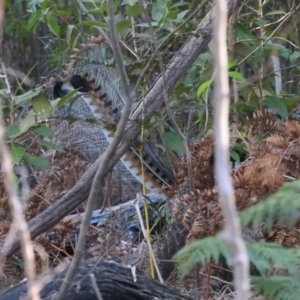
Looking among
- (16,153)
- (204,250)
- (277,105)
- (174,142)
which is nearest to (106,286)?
(204,250)

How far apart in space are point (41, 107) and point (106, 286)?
98cm

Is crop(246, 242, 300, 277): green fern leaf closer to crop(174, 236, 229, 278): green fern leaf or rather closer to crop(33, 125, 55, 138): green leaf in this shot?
crop(174, 236, 229, 278): green fern leaf

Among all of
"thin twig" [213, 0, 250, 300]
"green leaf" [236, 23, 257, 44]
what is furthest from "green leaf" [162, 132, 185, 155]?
"thin twig" [213, 0, 250, 300]

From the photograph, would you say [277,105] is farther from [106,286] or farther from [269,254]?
[269,254]

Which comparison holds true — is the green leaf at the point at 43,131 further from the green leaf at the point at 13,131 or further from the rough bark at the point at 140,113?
the rough bark at the point at 140,113

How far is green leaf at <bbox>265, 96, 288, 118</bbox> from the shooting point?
3209mm

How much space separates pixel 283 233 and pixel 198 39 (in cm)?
82

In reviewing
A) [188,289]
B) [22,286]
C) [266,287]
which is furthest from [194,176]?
[266,287]

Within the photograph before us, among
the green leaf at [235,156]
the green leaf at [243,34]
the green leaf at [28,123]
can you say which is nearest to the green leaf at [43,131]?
the green leaf at [28,123]

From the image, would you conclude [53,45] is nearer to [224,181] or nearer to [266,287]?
[266,287]

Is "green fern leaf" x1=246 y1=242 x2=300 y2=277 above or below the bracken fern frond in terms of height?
below

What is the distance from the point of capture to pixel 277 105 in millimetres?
3260

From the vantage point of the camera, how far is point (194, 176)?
8.97 feet

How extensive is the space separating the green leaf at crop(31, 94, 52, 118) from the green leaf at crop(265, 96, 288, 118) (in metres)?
1.02
